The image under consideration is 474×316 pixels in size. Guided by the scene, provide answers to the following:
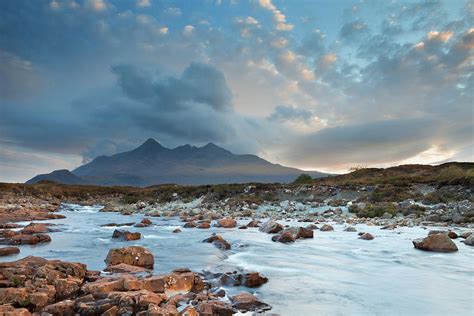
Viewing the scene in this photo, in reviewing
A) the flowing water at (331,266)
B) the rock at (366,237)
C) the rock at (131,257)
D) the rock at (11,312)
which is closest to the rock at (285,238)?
the flowing water at (331,266)

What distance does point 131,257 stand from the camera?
10344 millimetres

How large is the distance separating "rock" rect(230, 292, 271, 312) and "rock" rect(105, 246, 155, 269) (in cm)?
444

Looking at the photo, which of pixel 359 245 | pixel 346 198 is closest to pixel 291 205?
pixel 346 198

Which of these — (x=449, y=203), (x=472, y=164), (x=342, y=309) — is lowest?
(x=342, y=309)

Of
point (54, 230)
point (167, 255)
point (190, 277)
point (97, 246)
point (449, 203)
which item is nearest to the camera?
point (190, 277)

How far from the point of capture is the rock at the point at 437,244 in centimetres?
1314

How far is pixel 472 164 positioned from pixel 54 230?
64893 millimetres

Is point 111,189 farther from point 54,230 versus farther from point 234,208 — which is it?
point 54,230

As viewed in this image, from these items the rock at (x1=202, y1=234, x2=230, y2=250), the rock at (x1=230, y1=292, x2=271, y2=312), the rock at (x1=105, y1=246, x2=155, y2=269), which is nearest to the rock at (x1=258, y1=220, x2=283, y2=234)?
the rock at (x1=202, y1=234, x2=230, y2=250)

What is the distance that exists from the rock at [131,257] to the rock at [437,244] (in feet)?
33.7

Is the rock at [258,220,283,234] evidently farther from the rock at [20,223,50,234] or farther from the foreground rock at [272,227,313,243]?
the rock at [20,223,50,234]

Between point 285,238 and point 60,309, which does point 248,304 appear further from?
point 285,238

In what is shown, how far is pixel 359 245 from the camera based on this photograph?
15172mm

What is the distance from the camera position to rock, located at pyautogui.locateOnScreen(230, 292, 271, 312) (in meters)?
6.65
